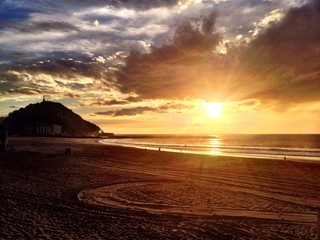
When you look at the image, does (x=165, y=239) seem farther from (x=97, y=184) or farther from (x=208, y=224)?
(x=97, y=184)

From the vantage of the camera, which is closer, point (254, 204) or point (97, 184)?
point (254, 204)

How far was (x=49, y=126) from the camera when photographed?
198 meters

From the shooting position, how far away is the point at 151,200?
1472cm

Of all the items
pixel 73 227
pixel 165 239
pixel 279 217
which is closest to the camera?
pixel 165 239

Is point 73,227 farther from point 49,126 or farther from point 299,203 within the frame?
point 49,126

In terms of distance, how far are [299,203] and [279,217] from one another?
302cm

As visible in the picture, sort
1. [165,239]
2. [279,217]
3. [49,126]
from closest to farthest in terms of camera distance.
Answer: [165,239] < [279,217] < [49,126]

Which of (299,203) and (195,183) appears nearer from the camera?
(299,203)

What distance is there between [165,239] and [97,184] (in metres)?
9.92

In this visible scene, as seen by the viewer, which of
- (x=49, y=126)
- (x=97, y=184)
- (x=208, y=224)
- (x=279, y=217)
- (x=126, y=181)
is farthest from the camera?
(x=49, y=126)

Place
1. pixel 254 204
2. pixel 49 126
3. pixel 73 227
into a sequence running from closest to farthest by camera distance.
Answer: pixel 73 227
pixel 254 204
pixel 49 126

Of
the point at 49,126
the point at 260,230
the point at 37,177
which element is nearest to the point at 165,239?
the point at 260,230

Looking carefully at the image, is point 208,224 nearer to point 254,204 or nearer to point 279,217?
point 279,217

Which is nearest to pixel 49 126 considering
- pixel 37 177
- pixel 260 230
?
pixel 37 177
